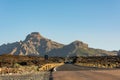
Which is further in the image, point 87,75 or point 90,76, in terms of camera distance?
point 87,75

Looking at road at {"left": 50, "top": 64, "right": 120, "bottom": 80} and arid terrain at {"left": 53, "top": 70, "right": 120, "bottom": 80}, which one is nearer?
arid terrain at {"left": 53, "top": 70, "right": 120, "bottom": 80}

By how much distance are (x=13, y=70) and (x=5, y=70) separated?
91.8 inches

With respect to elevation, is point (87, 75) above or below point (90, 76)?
above

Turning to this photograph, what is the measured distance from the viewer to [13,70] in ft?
195

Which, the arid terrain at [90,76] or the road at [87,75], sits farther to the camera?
the road at [87,75]

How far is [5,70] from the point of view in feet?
188
